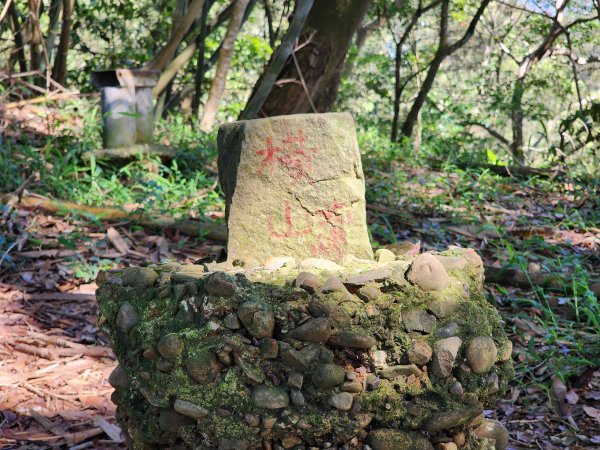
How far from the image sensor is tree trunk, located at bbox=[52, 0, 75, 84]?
6949 millimetres

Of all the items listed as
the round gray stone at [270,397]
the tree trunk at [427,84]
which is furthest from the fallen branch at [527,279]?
the tree trunk at [427,84]

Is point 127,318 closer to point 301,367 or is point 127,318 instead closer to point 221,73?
point 301,367

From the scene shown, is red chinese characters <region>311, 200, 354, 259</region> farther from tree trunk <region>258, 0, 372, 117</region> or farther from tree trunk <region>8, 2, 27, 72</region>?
tree trunk <region>8, 2, 27, 72</region>

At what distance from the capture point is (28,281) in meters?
4.29

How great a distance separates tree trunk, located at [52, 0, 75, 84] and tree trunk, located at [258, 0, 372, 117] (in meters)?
2.31

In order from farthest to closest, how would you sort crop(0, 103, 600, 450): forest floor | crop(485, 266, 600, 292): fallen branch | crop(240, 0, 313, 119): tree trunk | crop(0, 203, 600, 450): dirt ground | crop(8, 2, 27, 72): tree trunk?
crop(8, 2, 27, 72): tree trunk → crop(240, 0, 313, 119): tree trunk → crop(485, 266, 600, 292): fallen branch → crop(0, 103, 600, 450): forest floor → crop(0, 203, 600, 450): dirt ground

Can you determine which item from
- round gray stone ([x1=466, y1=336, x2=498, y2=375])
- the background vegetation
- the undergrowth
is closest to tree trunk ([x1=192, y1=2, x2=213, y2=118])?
the background vegetation

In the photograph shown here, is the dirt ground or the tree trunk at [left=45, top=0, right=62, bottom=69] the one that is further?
the tree trunk at [left=45, top=0, right=62, bottom=69]

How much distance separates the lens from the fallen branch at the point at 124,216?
16.2 feet

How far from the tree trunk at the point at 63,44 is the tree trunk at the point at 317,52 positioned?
2307mm

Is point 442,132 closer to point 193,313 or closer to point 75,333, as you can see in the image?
point 75,333

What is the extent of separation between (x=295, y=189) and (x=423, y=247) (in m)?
2.50

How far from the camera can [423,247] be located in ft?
16.4

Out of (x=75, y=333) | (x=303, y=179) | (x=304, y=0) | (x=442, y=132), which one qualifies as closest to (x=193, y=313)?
(x=303, y=179)
